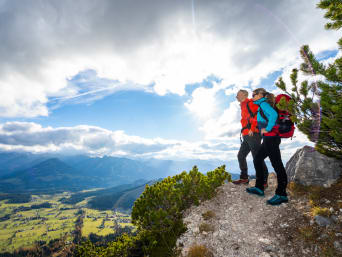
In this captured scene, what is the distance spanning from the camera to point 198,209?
860cm

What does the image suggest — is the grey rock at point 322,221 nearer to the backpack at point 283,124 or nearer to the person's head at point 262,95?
the backpack at point 283,124

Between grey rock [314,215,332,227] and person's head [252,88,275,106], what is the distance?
13.1 ft

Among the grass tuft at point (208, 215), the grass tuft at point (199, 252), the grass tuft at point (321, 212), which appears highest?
the grass tuft at point (321, 212)

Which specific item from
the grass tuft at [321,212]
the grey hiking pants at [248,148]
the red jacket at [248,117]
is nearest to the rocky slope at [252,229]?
the grass tuft at [321,212]

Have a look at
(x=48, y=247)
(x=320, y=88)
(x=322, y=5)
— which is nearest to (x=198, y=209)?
(x=320, y=88)

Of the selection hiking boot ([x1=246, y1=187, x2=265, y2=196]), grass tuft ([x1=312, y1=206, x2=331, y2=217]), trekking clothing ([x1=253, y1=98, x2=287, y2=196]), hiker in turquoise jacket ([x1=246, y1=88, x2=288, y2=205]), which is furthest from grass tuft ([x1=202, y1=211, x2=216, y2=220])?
grass tuft ([x1=312, y1=206, x2=331, y2=217])

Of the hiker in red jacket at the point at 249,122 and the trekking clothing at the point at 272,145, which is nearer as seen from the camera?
the trekking clothing at the point at 272,145

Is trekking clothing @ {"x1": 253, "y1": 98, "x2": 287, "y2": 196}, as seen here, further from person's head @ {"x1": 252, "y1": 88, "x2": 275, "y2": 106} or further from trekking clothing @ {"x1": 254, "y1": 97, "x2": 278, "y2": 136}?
person's head @ {"x1": 252, "y1": 88, "x2": 275, "y2": 106}

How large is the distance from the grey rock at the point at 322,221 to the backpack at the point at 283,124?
272 centimetres

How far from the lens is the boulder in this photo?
733 cm

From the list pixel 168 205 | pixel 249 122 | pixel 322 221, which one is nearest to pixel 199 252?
pixel 168 205

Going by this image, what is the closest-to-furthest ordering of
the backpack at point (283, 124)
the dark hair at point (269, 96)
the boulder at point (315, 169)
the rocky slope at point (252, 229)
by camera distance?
the rocky slope at point (252, 229) → the backpack at point (283, 124) → the dark hair at point (269, 96) → the boulder at point (315, 169)

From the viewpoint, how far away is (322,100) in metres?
5.94

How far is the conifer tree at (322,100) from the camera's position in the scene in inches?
215
